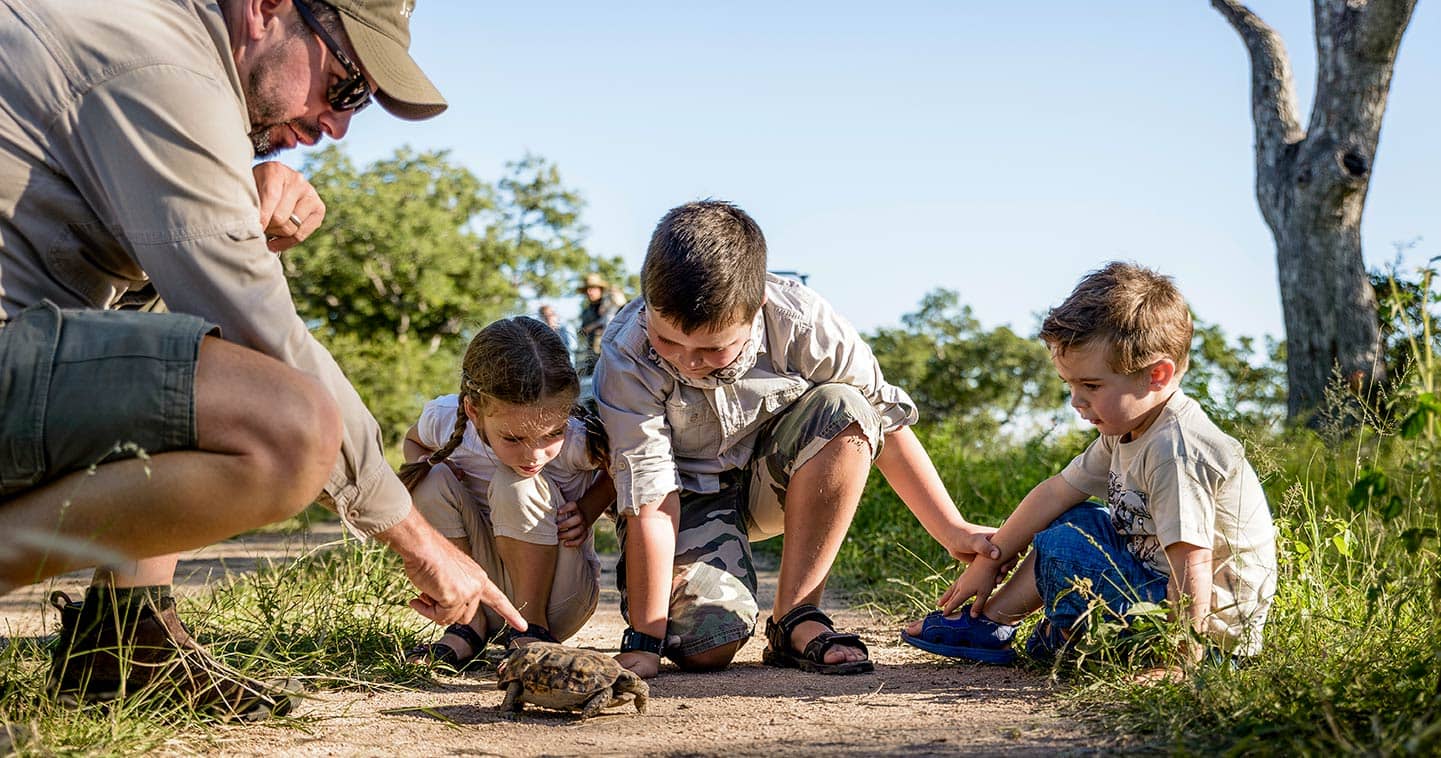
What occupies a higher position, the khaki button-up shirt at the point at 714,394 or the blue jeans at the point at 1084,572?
the khaki button-up shirt at the point at 714,394

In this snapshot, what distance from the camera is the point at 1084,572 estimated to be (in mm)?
3195

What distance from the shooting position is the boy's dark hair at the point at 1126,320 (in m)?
3.13

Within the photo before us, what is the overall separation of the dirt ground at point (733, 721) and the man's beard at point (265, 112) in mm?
1285

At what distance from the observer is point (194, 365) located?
2291 mm

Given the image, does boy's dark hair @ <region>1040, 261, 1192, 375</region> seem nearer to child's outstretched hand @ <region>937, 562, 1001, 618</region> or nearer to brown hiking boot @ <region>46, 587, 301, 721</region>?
child's outstretched hand @ <region>937, 562, 1001, 618</region>

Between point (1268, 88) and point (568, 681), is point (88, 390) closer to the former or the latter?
point (568, 681)

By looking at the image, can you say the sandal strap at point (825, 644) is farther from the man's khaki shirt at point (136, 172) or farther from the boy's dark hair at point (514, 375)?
the man's khaki shirt at point (136, 172)

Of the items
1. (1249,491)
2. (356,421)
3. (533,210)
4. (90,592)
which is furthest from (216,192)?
(533,210)

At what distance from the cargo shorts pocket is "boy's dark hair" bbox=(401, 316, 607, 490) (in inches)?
57.0

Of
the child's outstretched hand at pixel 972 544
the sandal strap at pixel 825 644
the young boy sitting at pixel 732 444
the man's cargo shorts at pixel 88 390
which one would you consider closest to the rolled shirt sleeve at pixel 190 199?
the man's cargo shorts at pixel 88 390

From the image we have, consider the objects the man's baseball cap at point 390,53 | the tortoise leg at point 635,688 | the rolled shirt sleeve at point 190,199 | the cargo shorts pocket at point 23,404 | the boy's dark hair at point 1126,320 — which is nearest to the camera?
the cargo shorts pocket at point 23,404

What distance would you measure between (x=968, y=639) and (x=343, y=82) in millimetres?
2185

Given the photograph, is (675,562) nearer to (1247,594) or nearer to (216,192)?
(1247,594)

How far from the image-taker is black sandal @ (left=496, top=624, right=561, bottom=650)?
12.2 ft
